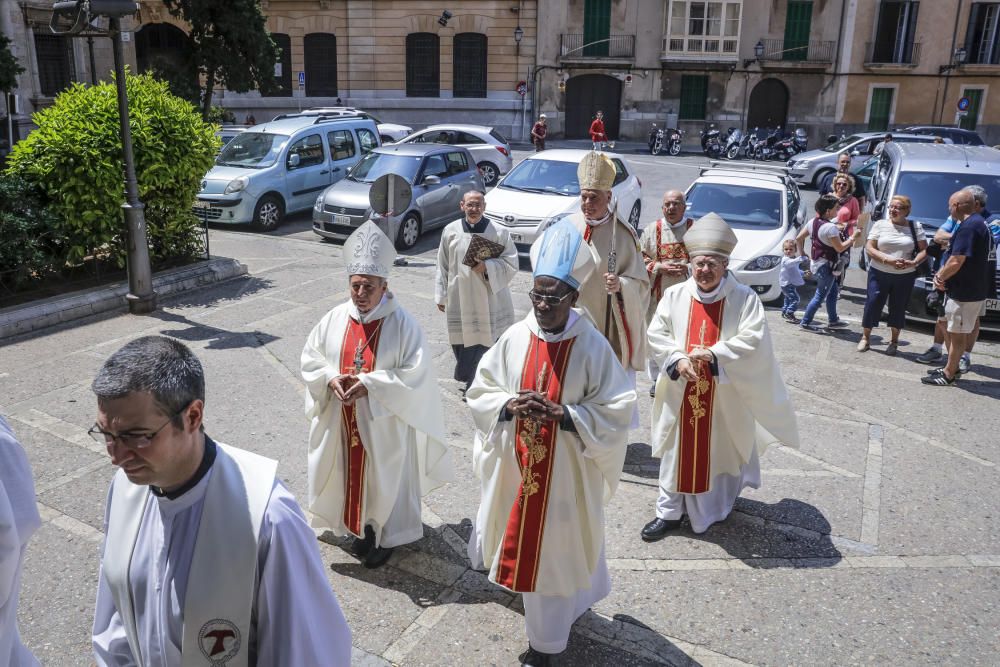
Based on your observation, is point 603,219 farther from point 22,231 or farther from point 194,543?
point 22,231

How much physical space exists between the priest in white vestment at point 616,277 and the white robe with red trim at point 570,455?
2213mm

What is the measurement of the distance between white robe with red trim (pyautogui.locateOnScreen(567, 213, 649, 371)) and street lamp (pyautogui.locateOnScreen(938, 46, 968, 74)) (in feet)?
114

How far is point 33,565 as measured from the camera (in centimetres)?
471

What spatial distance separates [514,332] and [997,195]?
9.36 metres

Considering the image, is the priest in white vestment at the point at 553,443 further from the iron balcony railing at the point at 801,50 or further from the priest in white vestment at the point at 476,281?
the iron balcony railing at the point at 801,50

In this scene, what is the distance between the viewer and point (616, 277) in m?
6.02

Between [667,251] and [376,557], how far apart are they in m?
3.98

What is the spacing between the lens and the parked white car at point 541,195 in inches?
492

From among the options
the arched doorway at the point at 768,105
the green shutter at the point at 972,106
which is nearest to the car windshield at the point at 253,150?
the arched doorway at the point at 768,105

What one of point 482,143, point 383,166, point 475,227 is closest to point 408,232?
point 383,166

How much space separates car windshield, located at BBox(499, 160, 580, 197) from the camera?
43.8ft

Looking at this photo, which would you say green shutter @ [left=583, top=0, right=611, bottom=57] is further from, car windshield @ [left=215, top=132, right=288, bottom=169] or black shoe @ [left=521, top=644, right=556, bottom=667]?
black shoe @ [left=521, top=644, right=556, bottom=667]

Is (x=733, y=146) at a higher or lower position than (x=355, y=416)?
higher

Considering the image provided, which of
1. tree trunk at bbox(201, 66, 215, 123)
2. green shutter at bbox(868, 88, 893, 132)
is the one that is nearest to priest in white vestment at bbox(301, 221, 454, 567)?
tree trunk at bbox(201, 66, 215, 123)
